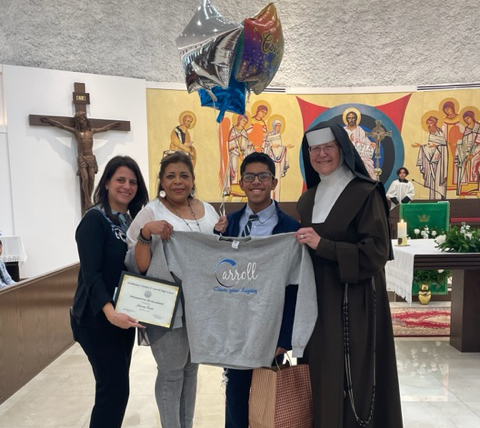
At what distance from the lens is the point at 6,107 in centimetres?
736

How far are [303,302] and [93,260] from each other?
1064 millimetres

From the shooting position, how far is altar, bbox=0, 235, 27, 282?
6.98 meters

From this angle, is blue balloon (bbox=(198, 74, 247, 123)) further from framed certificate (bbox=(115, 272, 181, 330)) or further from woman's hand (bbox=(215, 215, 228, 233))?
framed certificate (bbox=(115, 272, 181, 330))

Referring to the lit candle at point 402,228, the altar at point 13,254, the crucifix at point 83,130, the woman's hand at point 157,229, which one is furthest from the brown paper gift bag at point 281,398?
the crucifix at point 83,130

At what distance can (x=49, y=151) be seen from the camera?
7.70 m

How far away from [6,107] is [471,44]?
10235mm

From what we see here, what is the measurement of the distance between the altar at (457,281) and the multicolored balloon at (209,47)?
2.74m

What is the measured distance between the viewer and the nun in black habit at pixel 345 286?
1994 millimetres

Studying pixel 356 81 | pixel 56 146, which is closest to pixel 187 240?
pixel 56 146

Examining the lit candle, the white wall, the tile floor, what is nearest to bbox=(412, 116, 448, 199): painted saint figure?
the lit candle

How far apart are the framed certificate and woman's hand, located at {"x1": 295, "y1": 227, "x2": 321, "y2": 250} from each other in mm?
661

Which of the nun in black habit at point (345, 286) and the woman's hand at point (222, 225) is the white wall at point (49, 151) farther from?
the nun in black habit at point (345, 286)

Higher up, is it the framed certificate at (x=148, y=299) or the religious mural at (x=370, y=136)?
the religious mural at (x=370, y=136)

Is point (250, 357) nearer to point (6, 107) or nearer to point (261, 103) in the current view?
point (6, 107)
